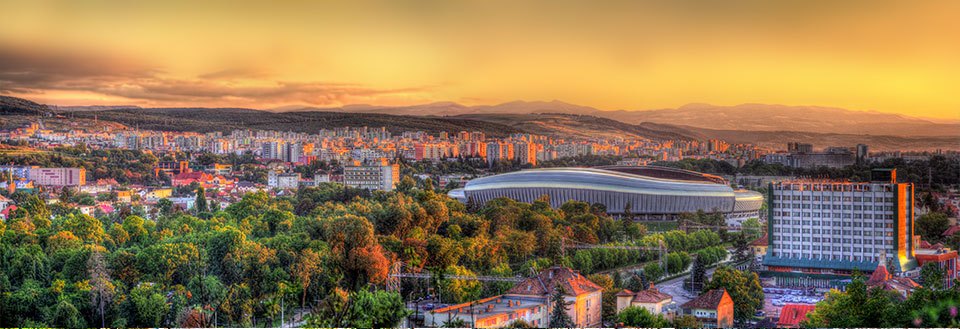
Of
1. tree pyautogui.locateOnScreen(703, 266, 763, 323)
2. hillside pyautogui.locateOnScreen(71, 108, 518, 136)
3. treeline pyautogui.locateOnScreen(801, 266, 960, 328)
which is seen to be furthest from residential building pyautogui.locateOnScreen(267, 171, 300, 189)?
treeline pyautogui.locateOnScreen(801, 266, 960, 328)

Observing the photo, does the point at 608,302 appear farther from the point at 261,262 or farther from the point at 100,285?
the point at 100,285

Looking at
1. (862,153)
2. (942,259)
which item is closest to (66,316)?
(942,259)

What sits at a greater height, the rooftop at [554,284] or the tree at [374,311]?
the tree at [374,311]

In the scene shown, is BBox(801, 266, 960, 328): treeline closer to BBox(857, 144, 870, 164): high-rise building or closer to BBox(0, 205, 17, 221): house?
BBox(0, 205, 17, 221): house

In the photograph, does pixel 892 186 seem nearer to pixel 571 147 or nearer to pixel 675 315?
pixel 675 315

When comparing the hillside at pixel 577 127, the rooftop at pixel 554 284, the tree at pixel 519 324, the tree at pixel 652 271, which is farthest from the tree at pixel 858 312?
the hillside at pixel 577 127

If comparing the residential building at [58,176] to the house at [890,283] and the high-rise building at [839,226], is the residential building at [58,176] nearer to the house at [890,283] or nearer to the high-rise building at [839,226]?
the high-rise building at [839,226]
